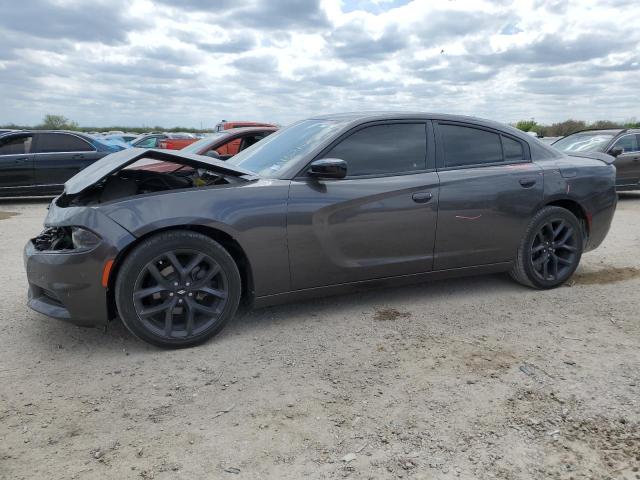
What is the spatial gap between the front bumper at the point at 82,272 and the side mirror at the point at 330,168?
127 centimetres

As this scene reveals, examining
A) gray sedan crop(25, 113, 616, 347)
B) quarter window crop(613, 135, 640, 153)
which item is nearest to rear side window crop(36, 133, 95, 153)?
gray sedan crop(25, 113, 616, 347)

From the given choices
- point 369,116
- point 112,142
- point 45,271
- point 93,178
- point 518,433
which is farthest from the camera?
point 112,142

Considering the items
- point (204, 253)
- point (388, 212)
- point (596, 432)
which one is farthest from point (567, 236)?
point (204, 253)

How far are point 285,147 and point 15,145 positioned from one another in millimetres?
8701

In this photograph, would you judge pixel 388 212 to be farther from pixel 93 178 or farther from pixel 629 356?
pixel 93 178

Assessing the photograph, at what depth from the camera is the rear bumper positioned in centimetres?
318

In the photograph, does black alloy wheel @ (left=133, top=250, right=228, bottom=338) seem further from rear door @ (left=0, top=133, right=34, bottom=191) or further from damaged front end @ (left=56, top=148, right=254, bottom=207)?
rear door @ (left=0, top=133, right=34, bottom=191)

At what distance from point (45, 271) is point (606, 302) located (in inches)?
165

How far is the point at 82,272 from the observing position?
318cm

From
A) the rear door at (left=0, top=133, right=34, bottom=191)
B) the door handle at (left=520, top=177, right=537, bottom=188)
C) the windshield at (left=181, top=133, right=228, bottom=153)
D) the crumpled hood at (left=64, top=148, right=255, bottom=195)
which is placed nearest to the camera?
the crumpled hood at (left=64, top=148, right=255, bottom=195)

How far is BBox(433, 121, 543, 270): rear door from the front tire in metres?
1.72

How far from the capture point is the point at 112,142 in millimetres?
11961

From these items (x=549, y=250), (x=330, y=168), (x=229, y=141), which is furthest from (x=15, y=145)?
(x=549, y=250)

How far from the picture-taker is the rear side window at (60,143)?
10797 mm
